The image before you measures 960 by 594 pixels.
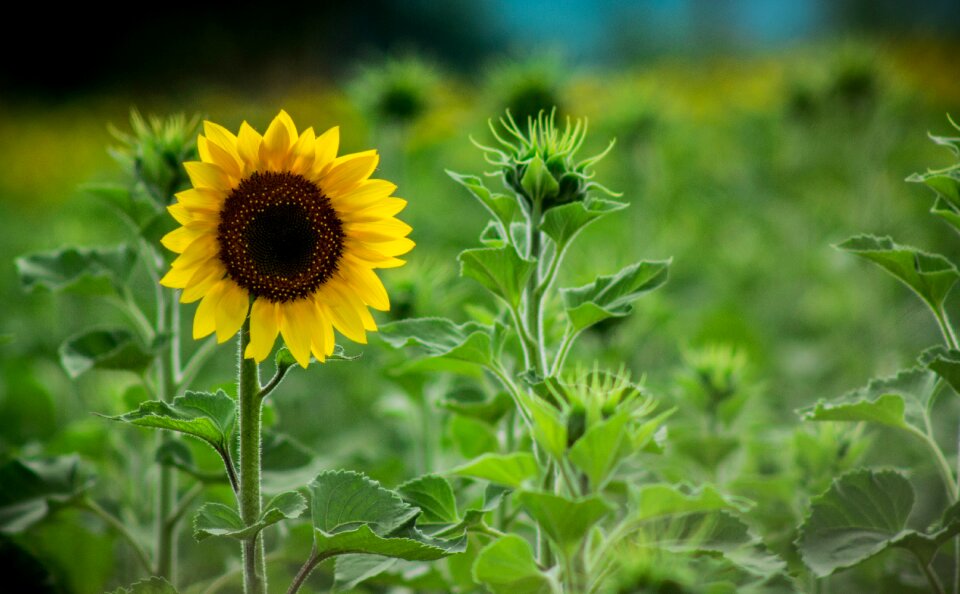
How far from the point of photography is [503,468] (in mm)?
488

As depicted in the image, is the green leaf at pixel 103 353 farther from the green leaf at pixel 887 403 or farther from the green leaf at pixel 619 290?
the green leaf at pixel 887 403

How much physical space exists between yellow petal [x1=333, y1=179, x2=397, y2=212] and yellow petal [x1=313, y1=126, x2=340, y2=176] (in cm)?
2

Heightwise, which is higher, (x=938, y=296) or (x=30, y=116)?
(x=30, y=116)

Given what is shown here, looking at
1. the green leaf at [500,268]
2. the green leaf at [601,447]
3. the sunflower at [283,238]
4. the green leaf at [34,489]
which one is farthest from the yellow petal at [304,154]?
the green leaf at [34,489]

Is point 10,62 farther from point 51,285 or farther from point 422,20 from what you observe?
point 51,285

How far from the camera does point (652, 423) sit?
47 cm

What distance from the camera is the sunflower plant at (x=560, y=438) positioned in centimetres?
47

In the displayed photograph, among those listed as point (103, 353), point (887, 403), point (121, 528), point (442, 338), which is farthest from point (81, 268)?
point (887, 403)

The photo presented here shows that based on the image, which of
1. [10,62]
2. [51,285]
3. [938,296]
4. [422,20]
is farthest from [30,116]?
[938,296]

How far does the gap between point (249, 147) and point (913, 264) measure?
1.40 feet

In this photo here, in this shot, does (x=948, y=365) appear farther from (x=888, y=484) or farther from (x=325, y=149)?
(x=325, y=149)

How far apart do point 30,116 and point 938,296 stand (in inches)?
118

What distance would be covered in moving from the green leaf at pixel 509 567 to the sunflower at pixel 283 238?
15cm

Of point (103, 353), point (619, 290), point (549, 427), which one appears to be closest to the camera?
point (549, 427)
